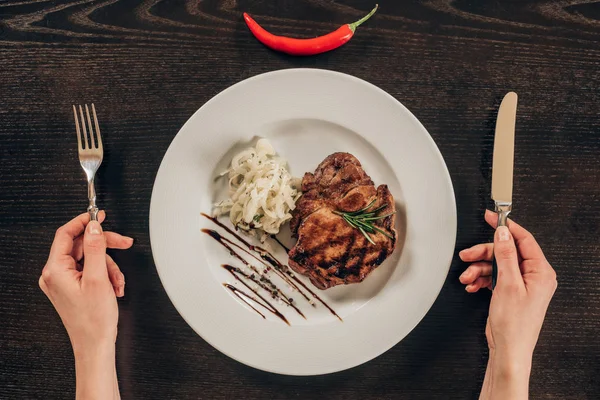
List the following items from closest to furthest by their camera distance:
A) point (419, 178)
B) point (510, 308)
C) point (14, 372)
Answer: point (510, 308) → point (419, 178) → point (14, 372)

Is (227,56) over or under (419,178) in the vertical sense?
over

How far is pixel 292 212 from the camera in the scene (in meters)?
3.22

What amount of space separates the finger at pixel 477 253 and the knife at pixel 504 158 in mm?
171

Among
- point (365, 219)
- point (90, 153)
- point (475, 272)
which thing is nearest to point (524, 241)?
point (475, 272)

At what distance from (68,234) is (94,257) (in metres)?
0.30

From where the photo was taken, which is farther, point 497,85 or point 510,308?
point 497,85

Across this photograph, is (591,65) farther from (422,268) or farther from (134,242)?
(134,242)

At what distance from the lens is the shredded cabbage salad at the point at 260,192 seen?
10.3 feet

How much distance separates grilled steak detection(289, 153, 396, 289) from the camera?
3039 mm

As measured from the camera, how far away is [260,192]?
3139mm

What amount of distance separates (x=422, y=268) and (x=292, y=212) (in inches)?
37.1

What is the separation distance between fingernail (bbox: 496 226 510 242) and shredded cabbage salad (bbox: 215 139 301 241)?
131cm

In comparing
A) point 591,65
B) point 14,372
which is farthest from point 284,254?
point 591,65

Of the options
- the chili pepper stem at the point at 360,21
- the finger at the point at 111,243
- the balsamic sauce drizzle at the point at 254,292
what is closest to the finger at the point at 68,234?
the finger at the point at 111,243
